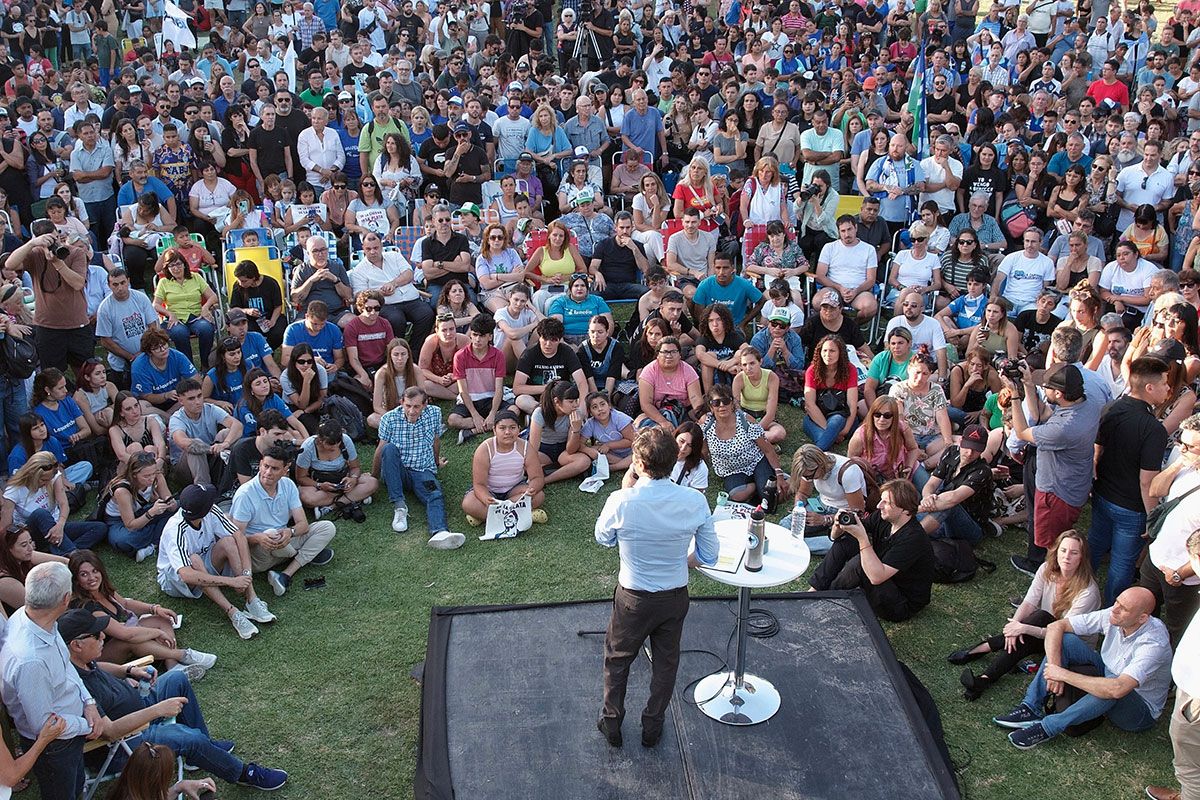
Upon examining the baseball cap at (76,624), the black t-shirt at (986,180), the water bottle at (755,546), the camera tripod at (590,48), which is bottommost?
the baseball cap at (76,624)

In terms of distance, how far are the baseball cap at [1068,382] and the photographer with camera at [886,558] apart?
935mm

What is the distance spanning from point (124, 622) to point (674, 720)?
2.89 m

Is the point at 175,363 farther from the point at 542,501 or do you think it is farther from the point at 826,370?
the point at 826,370

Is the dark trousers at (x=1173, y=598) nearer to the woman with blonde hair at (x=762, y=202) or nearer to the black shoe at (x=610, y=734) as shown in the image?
the black shoe at (x=610, y=734)

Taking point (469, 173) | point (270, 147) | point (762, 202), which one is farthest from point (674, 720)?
point (270, 147)

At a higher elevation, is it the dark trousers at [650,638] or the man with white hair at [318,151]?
the man with white hair at [318,151]

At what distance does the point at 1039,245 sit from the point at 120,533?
754cm

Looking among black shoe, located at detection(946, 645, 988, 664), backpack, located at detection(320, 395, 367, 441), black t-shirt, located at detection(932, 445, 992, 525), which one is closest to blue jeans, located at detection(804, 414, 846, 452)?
black t-shirt, located at detection(932, 445, 992, 525)

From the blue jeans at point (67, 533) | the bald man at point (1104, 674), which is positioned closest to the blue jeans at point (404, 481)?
the blue jeans at point (67, 533)

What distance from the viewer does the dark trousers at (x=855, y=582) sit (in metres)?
6.33

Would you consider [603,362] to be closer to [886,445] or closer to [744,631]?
[886,445]

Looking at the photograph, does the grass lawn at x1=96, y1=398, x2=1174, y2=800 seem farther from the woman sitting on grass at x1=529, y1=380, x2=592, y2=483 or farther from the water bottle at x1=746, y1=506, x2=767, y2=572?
the water bottle at x1=746, y1=506, x2=767, y2=572

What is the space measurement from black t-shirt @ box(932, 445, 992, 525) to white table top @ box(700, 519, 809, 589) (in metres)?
2.18

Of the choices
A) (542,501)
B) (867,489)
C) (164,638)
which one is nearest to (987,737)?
(867,489)
